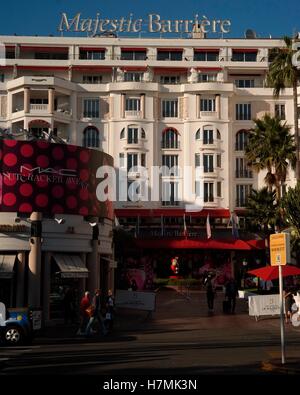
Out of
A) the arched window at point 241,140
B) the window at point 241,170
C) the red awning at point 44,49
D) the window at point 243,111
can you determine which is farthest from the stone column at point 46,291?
the red awning at point 44,49

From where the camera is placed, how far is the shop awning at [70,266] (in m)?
28.5

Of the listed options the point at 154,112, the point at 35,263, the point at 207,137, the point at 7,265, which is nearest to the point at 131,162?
the point at 154,112

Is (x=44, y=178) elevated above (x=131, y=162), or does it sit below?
below

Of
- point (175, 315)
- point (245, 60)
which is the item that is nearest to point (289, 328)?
point (175, 315)

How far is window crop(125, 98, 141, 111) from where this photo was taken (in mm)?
67125

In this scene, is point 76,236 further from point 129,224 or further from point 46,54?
point 46,54

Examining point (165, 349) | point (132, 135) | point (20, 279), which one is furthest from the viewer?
point (132, 135)

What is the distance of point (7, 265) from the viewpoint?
90.6 feet

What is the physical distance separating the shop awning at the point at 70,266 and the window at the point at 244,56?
47.7 m

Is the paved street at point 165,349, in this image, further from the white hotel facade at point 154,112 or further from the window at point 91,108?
the window at point 91,108

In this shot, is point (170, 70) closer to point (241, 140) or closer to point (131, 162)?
point (241, 140)

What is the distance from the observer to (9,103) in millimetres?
67000

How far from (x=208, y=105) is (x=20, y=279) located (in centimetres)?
4294

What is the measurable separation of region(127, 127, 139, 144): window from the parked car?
45.8 meters
